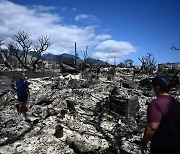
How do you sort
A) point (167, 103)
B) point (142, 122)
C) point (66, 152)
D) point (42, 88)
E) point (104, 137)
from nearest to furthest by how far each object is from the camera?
point (167, 103) < point (66, 152) < point (104, 137) < point (142, 122) < point (42, 88)

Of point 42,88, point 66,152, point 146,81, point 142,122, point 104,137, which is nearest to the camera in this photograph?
point 66,152

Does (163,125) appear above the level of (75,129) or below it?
above

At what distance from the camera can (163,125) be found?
8.89ft

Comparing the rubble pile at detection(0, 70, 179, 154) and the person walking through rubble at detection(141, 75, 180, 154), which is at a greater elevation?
the person walking through rubble at detection(141, 75, 180, 154)

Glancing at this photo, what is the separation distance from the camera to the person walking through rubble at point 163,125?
2646 millimetres

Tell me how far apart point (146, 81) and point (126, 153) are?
46.2 feet

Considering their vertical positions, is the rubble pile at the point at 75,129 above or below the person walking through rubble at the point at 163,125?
below

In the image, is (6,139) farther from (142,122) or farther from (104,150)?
(142,122)

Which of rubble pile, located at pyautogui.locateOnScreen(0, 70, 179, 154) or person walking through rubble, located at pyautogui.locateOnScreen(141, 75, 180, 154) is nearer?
person walking through rubble, located at pyautogui.locateOnScreen(141, 75, 180, 154)

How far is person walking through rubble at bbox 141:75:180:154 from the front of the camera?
2.65 meters

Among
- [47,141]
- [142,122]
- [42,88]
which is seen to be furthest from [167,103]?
[42,88]

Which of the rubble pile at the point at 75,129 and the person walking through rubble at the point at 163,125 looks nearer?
the person walking through rubble at the point at 163,125

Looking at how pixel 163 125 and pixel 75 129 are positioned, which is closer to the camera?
pixel 163 125

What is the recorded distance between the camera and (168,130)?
273 cm
